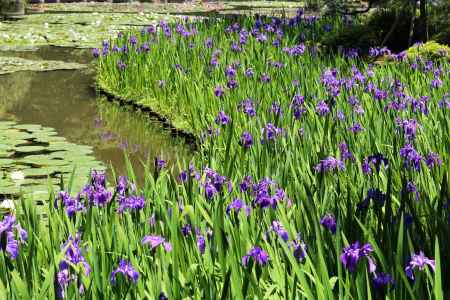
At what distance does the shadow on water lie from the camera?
5.73 meters

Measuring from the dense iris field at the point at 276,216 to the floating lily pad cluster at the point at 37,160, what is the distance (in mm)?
1022

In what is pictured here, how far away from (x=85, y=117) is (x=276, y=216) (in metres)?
4.81

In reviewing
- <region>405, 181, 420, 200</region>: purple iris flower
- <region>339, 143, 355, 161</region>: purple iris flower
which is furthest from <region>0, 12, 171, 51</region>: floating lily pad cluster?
<region>405, 181, 420, 200</region>: purple iris flower

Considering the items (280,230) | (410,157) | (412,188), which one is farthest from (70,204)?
(410,157)

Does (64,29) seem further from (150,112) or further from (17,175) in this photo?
(17,175)

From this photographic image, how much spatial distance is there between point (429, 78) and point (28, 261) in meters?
4.36

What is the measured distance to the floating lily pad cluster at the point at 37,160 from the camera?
4359 millimetres

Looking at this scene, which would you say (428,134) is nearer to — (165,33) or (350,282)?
(350,282)

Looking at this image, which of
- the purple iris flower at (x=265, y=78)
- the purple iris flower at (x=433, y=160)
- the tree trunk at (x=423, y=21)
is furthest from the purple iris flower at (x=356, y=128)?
the tree trunk at (x=423, y=21)

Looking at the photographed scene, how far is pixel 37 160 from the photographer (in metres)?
4.94

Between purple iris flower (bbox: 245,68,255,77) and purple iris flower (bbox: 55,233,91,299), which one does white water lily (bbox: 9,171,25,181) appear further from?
purple iris flower (bbox: 55,233,91,299)

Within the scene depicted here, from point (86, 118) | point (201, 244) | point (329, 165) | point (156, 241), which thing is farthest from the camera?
point (86, 118)

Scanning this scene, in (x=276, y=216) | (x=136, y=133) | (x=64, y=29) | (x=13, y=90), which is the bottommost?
(x=136, y=133)

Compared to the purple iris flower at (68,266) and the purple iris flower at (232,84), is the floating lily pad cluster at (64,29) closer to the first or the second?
the purple iris flower at (232,84)
